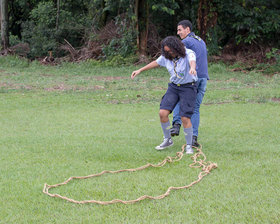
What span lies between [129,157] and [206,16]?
50.6 feet

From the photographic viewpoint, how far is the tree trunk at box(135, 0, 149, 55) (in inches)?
787

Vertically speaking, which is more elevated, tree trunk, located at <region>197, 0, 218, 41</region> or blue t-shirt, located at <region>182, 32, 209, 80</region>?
blue t-shirt, located at <region>182, 32, 209, 80</region>

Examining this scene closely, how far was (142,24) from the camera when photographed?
20359mm

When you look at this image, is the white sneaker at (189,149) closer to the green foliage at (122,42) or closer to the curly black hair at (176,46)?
the curly black hair at (176,46)

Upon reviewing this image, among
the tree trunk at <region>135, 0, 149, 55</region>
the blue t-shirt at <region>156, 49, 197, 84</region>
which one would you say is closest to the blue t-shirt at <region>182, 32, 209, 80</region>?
the blue t-shirt at <region>156, 49, 197, 84</region>

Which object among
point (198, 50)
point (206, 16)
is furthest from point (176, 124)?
point (206, 16)

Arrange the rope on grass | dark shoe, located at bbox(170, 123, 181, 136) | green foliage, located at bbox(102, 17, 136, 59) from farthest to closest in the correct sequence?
1. green foliage, located at bbox(102, 17, 136, 59)
2. dark shoe, located at bbox(170, 123, 181, 136)
3. the rope on grass

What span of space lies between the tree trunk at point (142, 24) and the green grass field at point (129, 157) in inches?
344

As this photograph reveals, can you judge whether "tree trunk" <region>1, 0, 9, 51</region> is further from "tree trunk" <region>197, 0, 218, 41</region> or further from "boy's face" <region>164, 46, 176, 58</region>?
"boy's face" <region>164, 46, 176, 58</region>

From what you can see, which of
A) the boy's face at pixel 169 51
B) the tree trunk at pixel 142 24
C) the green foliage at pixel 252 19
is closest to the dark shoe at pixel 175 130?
the boy's face at pixel 169 51

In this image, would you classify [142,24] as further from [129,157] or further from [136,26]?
[129,157]

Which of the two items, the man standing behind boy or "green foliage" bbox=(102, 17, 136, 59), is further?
"green foliage" bbox=(102, 17, 136, 59)

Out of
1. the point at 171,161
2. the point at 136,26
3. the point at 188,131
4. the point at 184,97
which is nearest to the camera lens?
the point at 171,161

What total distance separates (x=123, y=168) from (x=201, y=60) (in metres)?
2.12
